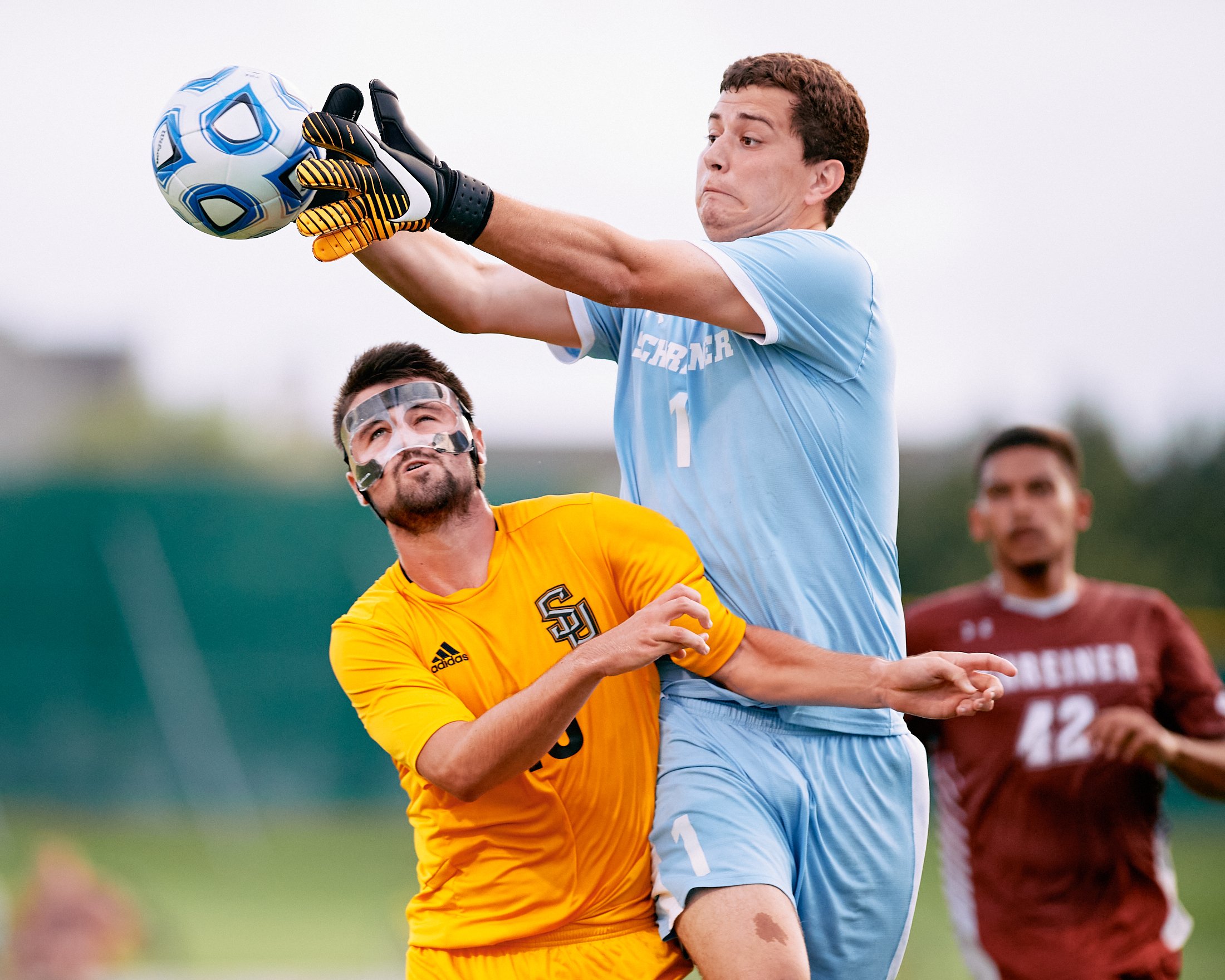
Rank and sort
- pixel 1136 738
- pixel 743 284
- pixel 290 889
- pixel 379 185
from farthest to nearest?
pixel 290 889
pixel 1136 738
pixel 743 284
pixel 379 185

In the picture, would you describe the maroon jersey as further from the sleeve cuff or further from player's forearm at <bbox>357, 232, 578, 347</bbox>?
player's forearm at <bbox>357, 232, 578, 347</bbox>

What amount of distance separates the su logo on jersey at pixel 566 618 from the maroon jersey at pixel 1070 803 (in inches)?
89.7

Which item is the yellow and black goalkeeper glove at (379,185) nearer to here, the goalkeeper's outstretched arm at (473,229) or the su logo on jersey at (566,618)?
the goalkeeper's outstretched arm at (473,229)

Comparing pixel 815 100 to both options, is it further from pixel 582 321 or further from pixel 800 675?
pixel 800 675

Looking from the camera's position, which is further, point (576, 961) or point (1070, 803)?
point (1070, 803)

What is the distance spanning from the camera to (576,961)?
3.43m

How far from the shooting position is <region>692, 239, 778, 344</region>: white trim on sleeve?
3379 mm

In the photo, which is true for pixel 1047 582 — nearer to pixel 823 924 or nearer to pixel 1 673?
pixel 823 924

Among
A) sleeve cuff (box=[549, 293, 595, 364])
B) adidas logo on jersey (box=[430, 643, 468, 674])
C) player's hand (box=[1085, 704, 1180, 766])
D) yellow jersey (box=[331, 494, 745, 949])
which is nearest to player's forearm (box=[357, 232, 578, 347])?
sleeve cuff (box=[549, 293, 595, 364])

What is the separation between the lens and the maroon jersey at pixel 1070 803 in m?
5.15

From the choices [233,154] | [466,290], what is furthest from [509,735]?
[233,154]

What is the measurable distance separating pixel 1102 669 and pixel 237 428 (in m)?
13.4

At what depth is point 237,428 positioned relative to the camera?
17.0m

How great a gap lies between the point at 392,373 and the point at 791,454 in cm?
112
